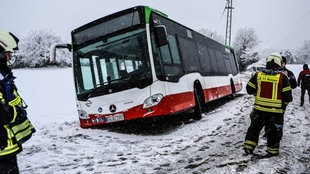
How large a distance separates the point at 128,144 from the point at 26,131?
4151mm

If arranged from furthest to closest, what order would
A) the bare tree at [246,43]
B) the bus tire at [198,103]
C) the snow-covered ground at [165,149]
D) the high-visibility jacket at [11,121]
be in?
the bare tree at [246,43], the bus tire at [198,103], the snow-covered ground at [165,149], the high-visibility jacket at [11,121]

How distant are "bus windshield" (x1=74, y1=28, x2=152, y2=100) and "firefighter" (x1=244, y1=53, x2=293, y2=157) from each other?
10.1 ft

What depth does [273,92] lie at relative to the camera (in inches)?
194

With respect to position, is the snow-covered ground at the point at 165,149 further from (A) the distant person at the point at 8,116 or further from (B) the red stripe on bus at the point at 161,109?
(A) the distant person at the point at 8,116

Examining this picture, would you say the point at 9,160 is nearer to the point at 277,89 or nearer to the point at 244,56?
the point at 277,89

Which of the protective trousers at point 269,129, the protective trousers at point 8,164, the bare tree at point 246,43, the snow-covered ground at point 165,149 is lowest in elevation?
the snow-covered ground at point 165,149

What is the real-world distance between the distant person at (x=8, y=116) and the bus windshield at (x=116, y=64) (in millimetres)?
4674

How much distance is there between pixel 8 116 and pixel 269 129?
406cm

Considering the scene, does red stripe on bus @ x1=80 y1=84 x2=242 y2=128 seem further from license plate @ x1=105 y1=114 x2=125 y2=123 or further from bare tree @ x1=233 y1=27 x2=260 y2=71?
bare tree @ x1=233 y1=27 x2=260 y2=71

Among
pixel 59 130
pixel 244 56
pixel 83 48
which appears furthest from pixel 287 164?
pixel 244 56

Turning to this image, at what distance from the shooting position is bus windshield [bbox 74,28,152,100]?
7496mm

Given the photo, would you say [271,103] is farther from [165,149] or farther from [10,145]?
[10,145]

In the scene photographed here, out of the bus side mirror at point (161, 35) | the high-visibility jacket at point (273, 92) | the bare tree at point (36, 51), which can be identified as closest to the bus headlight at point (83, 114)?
the bus side mirror at point (161, 35)

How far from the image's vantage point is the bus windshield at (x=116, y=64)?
7.50 metres
